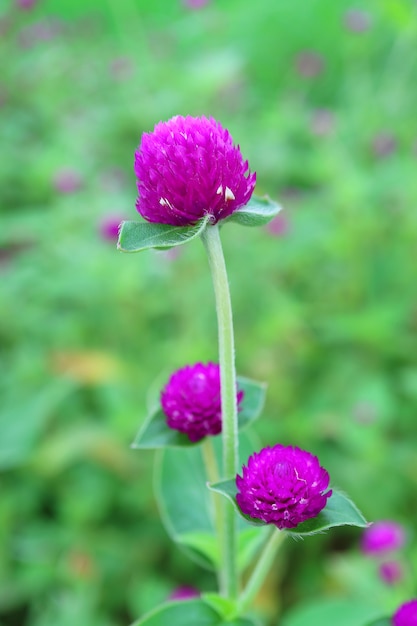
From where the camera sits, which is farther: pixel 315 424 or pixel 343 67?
pixel 343 67

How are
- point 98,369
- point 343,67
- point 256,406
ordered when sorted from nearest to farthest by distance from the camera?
point 256,406 < point 98,369 < point 343,67

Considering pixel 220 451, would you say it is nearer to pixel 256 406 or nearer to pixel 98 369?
pixel 256 406

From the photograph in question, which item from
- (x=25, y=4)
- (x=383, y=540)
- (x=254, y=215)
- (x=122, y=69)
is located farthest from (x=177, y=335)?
(x=25, y=4)

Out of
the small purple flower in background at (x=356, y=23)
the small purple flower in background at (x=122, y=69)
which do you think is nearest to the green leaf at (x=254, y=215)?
the small purple flower in background at (x=356, y=23)

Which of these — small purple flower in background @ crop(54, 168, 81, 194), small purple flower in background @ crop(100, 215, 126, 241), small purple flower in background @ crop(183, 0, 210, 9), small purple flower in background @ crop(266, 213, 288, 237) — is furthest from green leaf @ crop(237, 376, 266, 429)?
small purple flower in background @ crop(183, 0, 210, 9)

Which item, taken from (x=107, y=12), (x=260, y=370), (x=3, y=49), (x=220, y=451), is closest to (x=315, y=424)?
(x=260, y=370)

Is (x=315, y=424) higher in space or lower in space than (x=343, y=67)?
lower

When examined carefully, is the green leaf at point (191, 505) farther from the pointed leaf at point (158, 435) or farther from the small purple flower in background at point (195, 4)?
the small purple flower in background at point (195, 4)
